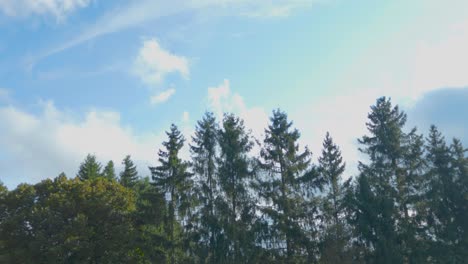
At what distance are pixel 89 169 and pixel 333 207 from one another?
109 feet

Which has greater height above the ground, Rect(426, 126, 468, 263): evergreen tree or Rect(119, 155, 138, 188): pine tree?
Rect(119, 155, 138, 188): pine tree

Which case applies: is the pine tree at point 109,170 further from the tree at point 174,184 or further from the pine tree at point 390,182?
the pine tree at point 390,182

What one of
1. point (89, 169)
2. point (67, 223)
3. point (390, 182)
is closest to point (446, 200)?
point (390, 182)

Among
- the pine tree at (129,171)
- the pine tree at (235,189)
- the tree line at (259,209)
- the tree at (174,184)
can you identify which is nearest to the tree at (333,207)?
the tree line at (259,209)

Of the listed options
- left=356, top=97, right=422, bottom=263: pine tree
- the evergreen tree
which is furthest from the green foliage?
the evergreen tree

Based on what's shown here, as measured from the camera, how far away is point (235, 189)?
34.3 metres

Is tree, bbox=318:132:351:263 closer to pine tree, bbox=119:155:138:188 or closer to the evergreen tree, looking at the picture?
the evergreen tree

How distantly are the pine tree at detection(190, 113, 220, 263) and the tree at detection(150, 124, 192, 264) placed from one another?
140 cm

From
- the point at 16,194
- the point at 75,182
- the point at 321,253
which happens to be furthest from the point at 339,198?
the point at 16,194

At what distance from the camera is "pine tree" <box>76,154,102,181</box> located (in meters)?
54.1

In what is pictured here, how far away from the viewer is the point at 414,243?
3161 cm

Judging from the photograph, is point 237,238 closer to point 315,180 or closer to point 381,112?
point 315,180

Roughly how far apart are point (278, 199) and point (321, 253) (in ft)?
16.7

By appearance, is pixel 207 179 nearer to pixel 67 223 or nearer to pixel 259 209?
pixel 259 209
